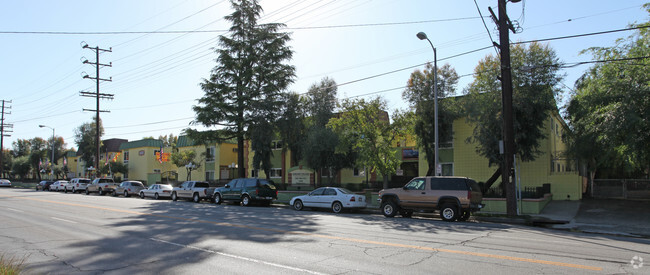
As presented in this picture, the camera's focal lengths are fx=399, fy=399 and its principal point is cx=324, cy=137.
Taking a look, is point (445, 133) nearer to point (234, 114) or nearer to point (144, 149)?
point (234, 114)

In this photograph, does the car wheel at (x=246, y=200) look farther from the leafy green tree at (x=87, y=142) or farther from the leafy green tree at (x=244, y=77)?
the leafy green tree at (x=87, y=142)

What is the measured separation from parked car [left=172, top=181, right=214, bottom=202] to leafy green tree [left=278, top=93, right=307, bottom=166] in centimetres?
720

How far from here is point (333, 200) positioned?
68.3 feet

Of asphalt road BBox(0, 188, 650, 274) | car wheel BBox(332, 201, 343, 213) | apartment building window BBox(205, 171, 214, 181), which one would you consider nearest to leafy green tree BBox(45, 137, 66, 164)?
apartment building window BBox(205, 171, 214, 181)

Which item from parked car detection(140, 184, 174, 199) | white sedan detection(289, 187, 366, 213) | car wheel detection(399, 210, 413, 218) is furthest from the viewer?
parked car detection(140, 184, 174, 199)

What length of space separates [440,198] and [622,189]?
15.7 m

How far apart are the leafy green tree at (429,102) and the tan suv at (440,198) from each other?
9032mm

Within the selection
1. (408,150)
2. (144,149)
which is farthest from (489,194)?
(144,149)

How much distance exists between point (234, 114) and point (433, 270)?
90.7ft

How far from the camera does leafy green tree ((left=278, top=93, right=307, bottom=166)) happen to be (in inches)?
1262

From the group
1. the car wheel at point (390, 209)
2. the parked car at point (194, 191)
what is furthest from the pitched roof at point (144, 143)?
the car wheel at point (390, 209)

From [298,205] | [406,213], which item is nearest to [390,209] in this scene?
[406,213]

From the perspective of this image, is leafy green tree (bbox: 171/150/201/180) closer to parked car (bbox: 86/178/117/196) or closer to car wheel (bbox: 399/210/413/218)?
parked car (bbox: 86/178/117/196)

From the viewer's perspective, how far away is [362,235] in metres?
11.2
